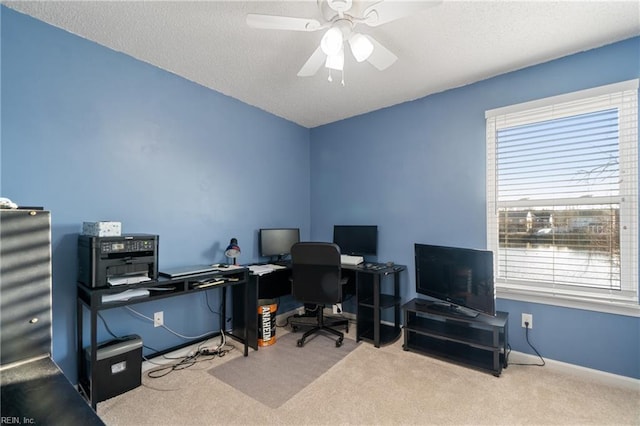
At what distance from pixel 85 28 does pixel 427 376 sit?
3609mm

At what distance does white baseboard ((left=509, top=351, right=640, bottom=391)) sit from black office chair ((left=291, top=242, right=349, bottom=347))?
157 centimetres

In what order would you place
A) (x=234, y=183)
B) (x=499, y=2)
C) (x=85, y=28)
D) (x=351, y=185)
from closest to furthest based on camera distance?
1. (x=499, y=2)
2. (x=85, y=28)
3. (x=234, y=183)
4. (x=351, y=185)

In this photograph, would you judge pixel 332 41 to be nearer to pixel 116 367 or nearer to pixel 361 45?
pixel 361 45

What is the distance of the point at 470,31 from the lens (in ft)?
6.40

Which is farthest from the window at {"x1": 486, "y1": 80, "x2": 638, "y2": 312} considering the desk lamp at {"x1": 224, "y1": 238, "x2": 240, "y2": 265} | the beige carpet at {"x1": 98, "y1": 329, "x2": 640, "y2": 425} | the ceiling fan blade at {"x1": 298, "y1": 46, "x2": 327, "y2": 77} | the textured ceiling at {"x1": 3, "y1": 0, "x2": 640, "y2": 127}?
the desk lamp at {"x1": 224, "y1": 238, "x2": 240, "y2": 265}

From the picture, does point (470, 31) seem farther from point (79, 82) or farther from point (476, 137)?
point (79, 82)

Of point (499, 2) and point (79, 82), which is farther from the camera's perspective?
point (79, 82)

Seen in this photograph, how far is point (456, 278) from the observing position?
100 inches

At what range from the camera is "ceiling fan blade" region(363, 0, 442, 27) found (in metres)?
1.35

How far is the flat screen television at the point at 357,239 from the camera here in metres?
3.29

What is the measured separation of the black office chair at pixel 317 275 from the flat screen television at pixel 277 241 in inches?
22.3

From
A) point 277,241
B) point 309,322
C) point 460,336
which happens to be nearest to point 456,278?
point 460,336

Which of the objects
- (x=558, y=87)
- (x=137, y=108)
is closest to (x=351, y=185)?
(x=558, y=87)

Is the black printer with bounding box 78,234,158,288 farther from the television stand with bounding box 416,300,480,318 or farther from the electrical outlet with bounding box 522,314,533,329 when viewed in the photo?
the electrical outlet with bounding box 522,314,533,329
